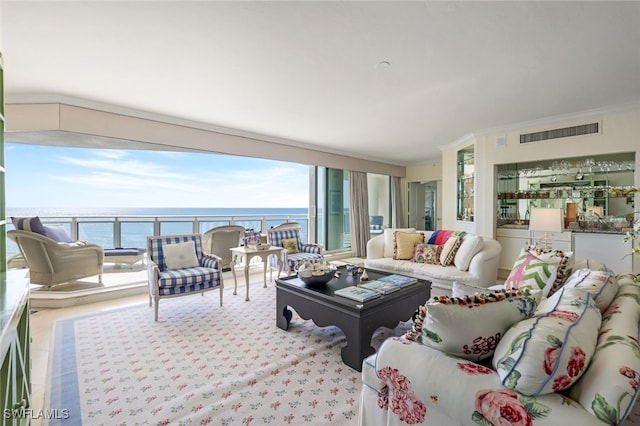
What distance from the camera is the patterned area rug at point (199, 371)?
5.54ft

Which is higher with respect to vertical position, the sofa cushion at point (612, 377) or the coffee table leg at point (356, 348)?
the sofa cushion at point (612, 377)

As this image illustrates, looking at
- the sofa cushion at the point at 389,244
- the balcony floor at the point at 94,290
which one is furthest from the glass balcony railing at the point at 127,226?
the sofa cushion at the point at 389,244

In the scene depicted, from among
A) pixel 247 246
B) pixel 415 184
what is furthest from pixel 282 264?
pixel 415 184

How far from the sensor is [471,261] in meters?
3.45

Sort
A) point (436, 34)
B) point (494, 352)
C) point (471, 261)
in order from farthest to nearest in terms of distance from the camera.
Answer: point (471, 261) → point (436, 34) → point (494, 352)

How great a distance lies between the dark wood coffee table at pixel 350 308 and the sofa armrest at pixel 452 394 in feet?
2.85

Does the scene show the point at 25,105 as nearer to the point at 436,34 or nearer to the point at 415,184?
the point at 436,34

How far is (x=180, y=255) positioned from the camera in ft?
11.4

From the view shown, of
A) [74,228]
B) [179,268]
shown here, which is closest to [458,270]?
[179,268]

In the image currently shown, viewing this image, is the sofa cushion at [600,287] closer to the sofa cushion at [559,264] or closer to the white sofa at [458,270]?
the sofa cushion at [559,264]

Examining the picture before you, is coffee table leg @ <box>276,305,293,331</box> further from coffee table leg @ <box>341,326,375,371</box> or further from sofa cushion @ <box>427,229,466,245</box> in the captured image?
sofa cushion @ <box>427,229,466,245</box>

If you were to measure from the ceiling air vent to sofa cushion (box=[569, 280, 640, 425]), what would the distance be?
3835 millimetres

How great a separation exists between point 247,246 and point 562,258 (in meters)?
3.39

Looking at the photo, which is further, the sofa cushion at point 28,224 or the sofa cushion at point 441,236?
the sofa cushion at point 441,236
